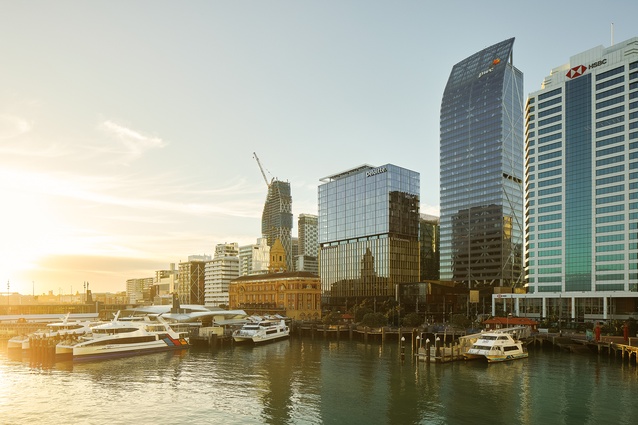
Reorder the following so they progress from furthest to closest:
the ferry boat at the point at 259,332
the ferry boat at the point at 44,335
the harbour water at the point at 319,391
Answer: the ferry boat at the point at 259,332
the ferry boat at the point at 44,335
the harbour water at the point at 319,391

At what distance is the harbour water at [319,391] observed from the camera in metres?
55.3

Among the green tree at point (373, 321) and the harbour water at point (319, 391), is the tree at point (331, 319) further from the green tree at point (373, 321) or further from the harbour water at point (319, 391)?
the harbour water at point (319, 391)

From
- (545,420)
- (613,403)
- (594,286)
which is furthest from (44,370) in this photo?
(594,286)

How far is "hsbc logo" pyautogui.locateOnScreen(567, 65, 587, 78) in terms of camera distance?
17075 centimetres

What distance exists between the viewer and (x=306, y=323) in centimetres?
15788

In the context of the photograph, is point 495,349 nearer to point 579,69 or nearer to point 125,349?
point 125,349

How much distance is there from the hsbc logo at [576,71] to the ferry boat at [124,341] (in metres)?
143

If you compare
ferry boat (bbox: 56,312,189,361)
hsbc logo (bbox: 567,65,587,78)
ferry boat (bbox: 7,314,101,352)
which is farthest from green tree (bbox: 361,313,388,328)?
hsbc logo (bbox: 567,65,587,78)

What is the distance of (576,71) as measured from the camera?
172 meters

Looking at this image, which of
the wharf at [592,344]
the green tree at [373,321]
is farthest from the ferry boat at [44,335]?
the wharf at [592,344]

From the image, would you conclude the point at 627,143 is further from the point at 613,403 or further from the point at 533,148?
the point at 613,403

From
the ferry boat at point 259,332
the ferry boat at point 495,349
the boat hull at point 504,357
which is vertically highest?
the ferry boat at point 495,349

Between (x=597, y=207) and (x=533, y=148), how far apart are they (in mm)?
30228

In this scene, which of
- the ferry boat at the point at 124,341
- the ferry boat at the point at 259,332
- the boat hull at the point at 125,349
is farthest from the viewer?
the ferry boat at the point at 259,332
